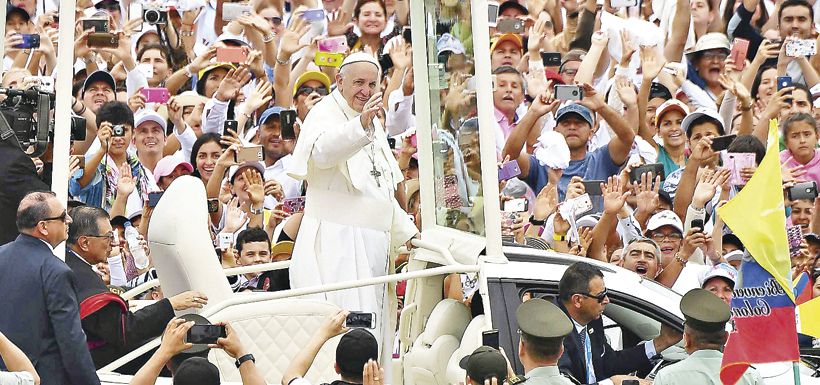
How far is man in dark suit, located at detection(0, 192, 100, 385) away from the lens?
732 centimetres

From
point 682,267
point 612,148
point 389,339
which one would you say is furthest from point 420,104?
point 612,148

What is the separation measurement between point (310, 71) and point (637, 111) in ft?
8.58

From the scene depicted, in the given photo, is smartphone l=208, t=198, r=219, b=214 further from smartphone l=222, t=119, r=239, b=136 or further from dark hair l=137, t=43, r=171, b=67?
dark hair l=137, t=43, r=171, b=67

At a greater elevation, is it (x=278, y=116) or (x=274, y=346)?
(x=278, y=116)

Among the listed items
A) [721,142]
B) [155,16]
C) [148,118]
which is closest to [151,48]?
[155,16]

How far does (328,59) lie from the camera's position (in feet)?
42.9

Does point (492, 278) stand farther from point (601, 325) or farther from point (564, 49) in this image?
point (564, 49)

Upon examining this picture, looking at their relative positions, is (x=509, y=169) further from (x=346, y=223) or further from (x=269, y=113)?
(x=269, y=113)

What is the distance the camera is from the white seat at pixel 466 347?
7957 millimetres

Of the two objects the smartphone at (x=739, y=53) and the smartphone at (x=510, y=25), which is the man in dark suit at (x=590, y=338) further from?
the smartphone at (x=739, y=53)

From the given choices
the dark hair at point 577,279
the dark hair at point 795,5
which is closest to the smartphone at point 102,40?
the dark hair at point 795,5

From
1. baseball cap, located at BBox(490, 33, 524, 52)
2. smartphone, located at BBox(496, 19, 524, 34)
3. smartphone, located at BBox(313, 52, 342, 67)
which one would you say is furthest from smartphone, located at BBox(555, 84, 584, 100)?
smartphone, located at BBox(313, 52, 342, 67)

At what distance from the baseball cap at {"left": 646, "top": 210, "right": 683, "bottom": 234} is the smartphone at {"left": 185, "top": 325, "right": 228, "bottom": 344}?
491cm

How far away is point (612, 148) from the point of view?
12.5 m
